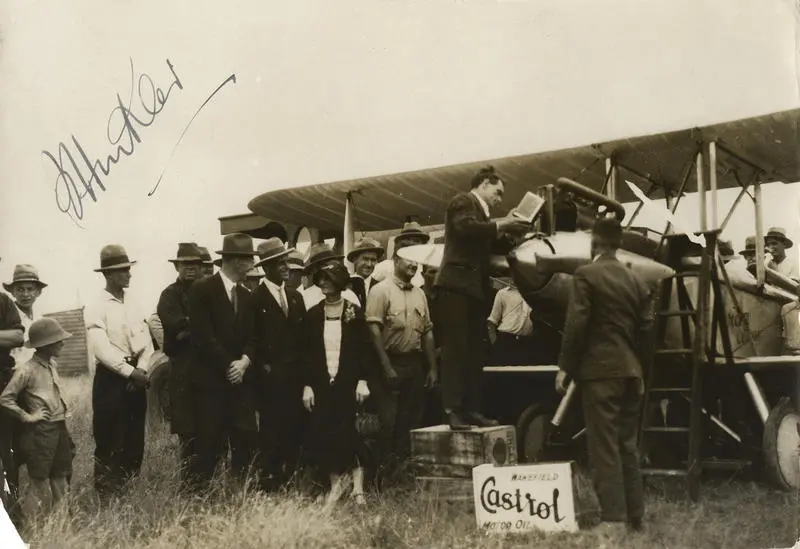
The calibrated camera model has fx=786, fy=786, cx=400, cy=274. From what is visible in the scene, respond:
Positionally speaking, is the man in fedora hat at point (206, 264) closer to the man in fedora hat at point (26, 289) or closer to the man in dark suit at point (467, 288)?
Answer: the man in fedora hat at point (26, 289)

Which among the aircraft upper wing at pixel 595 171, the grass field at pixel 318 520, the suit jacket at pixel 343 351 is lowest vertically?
the grass field at pixel 318 520

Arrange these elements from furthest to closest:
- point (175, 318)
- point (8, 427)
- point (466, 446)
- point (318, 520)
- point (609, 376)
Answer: point (175, 318)
point (8, 427)
point (318, 520)
point (466, 446)
point (609, 376)

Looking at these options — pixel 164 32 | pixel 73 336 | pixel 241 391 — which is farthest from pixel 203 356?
pixel 164 32

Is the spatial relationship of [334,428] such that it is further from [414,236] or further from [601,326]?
[601,326]

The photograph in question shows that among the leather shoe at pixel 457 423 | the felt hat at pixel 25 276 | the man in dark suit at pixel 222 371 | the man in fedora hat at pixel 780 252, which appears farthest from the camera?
the felt hat at pixel 25 276

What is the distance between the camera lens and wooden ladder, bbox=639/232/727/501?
405 centimetres

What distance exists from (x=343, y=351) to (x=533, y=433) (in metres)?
1.22

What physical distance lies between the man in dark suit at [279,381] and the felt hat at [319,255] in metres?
0.28

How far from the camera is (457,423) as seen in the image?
4.18m

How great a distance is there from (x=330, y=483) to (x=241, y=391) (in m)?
0.77

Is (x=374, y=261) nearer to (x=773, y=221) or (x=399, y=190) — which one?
(x=399, y=190)

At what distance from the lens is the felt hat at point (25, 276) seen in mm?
4863

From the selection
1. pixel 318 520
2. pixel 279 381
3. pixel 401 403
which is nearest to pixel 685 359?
pixel 401 403
